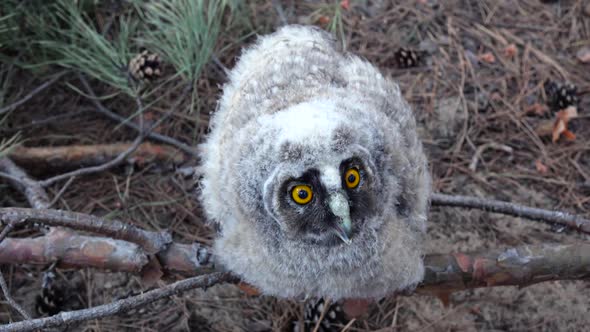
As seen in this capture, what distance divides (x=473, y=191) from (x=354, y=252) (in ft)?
4.80

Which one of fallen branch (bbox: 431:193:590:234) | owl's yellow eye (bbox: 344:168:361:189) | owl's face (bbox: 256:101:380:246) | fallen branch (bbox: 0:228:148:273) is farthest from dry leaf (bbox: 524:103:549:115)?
fallen branch (bbox: 0:228:148:273)

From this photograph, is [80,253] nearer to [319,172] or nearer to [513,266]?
[319,172]

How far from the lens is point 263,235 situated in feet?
7.72

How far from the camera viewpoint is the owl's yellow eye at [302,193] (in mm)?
2037

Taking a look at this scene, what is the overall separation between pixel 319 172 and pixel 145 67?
1.83m

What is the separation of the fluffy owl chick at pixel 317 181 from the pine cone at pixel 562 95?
1.47 metres

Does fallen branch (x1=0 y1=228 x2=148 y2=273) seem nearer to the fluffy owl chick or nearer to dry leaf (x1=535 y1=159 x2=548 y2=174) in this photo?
the fluffy owl chick

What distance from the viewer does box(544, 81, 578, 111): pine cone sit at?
3.64 metres

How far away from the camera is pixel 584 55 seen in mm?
3922

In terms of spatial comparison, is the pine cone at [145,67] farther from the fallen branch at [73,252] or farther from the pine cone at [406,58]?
the pine cone at [406,58]

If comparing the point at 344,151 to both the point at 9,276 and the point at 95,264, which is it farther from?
the point at 9,276

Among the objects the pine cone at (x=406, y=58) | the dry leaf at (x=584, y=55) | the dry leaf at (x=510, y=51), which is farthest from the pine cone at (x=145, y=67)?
the dry leaf at (x=584, y=55)

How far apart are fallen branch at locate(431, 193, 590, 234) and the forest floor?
0.43m

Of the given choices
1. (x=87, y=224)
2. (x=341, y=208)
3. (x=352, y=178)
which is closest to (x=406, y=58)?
(x=352, y=178)
